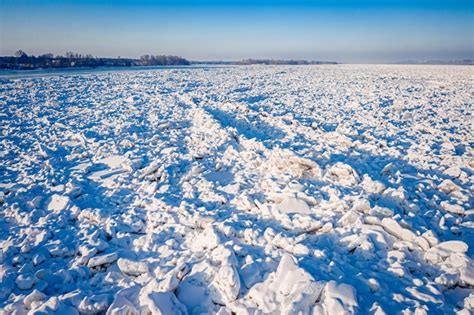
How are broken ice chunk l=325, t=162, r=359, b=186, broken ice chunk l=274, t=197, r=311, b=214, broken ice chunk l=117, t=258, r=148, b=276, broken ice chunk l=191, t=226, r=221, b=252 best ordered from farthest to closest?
broken ice chunk l=325, t=162, r=359, b=186 < broken ice chunk l=274, t=197, r=311, b=214 < broken ice chunk l=191, t=226, r=221, b=252 < broken ice chunk l=117, t=258, r=148, b=276

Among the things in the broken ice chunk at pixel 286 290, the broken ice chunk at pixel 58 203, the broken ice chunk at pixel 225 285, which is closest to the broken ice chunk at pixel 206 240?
the broken ice chunk at pixel 225 285

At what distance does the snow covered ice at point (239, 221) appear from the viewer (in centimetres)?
314

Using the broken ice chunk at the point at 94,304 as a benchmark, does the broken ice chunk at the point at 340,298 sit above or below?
above

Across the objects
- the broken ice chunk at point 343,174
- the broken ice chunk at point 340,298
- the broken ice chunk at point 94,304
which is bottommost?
the broken ice chunk at point 94,304

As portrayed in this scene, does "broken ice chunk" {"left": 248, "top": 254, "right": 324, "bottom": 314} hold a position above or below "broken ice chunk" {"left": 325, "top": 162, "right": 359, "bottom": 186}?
below

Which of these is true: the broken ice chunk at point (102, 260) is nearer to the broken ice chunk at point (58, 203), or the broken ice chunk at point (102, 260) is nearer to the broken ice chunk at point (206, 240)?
the broken ice chunk at point (206, 240)

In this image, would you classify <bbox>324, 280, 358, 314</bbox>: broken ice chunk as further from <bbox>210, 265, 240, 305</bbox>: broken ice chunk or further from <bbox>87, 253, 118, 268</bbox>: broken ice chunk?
<bbox>87, 253, 118, 268</bbox>: broken ice chunk

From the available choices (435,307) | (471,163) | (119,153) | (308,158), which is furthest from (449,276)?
(119,153)

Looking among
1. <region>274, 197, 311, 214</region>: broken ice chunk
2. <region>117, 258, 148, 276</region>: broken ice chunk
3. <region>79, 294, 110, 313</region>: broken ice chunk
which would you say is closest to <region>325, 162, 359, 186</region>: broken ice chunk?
<region>274, 197, 311, 214</region>: broken ice chunk

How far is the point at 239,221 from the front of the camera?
458cm

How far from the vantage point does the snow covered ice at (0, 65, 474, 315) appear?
3.14 m

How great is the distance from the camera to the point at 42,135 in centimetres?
973

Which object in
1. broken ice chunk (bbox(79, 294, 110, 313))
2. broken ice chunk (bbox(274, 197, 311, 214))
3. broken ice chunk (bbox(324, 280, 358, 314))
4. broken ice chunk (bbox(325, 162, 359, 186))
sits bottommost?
broken ice chunk (bbox(79, 294, 110, 313))

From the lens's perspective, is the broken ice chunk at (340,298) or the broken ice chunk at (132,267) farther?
the broken ice chunk at (132,267)
